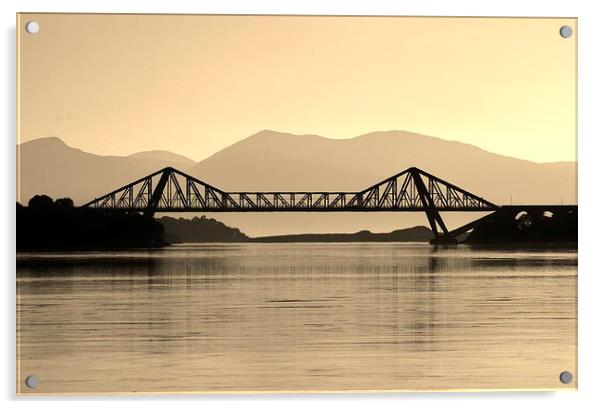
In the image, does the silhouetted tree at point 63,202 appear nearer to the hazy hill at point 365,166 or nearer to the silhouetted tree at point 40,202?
the silhouetted tree at point 40,202

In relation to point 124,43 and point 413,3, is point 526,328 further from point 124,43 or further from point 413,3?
point 124,43

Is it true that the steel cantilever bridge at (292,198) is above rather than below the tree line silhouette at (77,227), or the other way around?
above

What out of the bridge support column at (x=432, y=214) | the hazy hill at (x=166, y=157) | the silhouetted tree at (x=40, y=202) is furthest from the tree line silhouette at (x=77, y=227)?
the bridge support column at (x=432, y=214)

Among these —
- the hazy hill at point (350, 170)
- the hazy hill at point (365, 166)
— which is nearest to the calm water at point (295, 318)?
the hazy hill at point (350, 170)

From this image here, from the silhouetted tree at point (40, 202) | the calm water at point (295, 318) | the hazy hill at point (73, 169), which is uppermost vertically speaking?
the hazy hill at point (73, 169)
